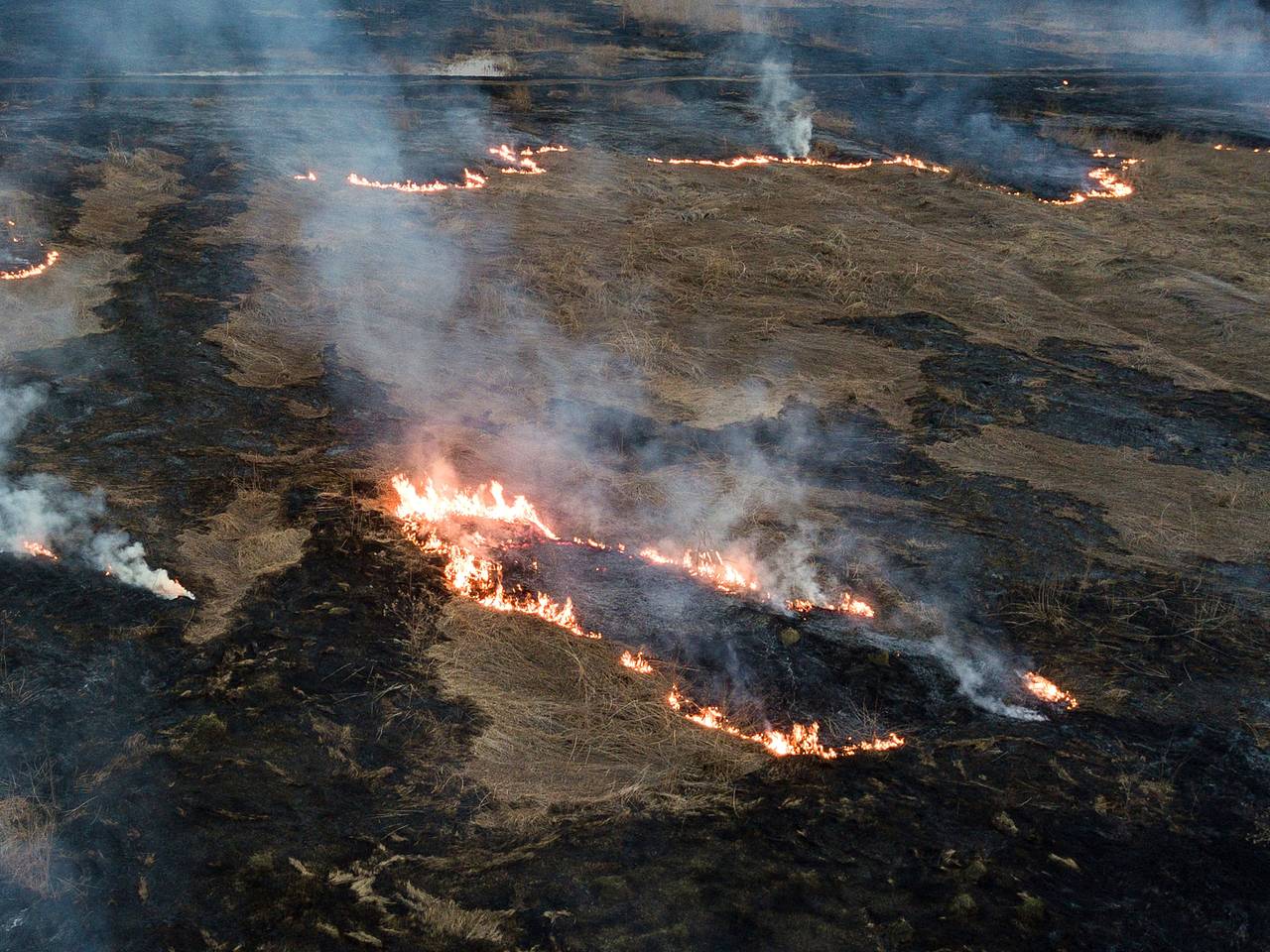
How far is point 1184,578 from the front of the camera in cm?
567

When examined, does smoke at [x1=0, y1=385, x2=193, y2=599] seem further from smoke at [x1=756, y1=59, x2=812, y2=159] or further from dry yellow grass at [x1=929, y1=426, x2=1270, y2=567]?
smoke at [x1=756, y1=59, x2=812, y2=159]

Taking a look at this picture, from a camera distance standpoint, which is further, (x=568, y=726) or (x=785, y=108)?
(x=785, y=108)

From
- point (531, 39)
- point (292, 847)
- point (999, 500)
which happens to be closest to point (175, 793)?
point (292, 847)

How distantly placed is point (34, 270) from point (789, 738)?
29.9ft

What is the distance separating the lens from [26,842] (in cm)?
359

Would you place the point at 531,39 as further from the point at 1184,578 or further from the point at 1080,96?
the point at 1184,578

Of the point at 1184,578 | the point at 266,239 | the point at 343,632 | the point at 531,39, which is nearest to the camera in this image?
the point at 343,632

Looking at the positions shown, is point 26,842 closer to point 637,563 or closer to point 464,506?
point 464,506

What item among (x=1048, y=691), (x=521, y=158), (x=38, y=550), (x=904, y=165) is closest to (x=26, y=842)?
(x=38, y=550)

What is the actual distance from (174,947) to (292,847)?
1.75 feet

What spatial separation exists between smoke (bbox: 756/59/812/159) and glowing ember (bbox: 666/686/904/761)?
1191 centimetres

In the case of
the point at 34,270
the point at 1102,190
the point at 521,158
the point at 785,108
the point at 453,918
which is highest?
the point at 785,108

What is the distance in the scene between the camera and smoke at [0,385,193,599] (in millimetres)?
5191

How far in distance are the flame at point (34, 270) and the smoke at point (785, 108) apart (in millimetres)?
10549
